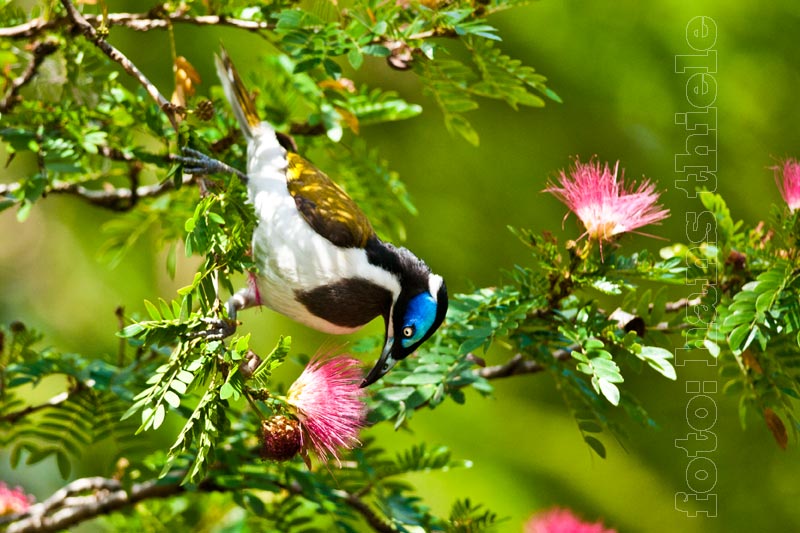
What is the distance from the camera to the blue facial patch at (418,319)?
1977mm

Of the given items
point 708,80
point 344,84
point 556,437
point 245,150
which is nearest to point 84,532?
point 556,437

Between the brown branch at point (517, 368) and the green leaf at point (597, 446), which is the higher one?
the brown branch at point (517, 368)

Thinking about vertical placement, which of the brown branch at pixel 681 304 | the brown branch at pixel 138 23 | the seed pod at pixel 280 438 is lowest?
the seed pod at pixel 280 438

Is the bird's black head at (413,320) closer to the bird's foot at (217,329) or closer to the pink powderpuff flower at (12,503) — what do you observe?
the bird's foot at (217,329)

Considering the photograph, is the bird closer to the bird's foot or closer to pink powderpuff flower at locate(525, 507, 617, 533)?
the bird's foot

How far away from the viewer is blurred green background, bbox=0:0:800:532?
166 inches

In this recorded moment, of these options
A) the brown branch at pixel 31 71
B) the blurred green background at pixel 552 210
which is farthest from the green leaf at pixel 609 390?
the blurred green background at pixel 552 210

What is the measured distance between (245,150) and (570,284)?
1.00 metres

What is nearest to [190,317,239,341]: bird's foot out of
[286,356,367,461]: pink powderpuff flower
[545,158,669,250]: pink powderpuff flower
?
[286,356,367,461]: pink powderpuff flower

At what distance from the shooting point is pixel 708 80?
443 centimetres

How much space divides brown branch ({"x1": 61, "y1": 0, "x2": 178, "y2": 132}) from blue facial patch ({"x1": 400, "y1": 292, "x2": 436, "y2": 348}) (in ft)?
2.02

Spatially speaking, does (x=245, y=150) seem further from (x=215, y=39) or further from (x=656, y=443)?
(x=656, y=443)

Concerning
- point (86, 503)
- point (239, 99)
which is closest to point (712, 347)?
point (239, 99)

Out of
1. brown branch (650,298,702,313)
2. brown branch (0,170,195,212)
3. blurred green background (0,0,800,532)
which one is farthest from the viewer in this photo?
blurred green background (0,0,800,532)
